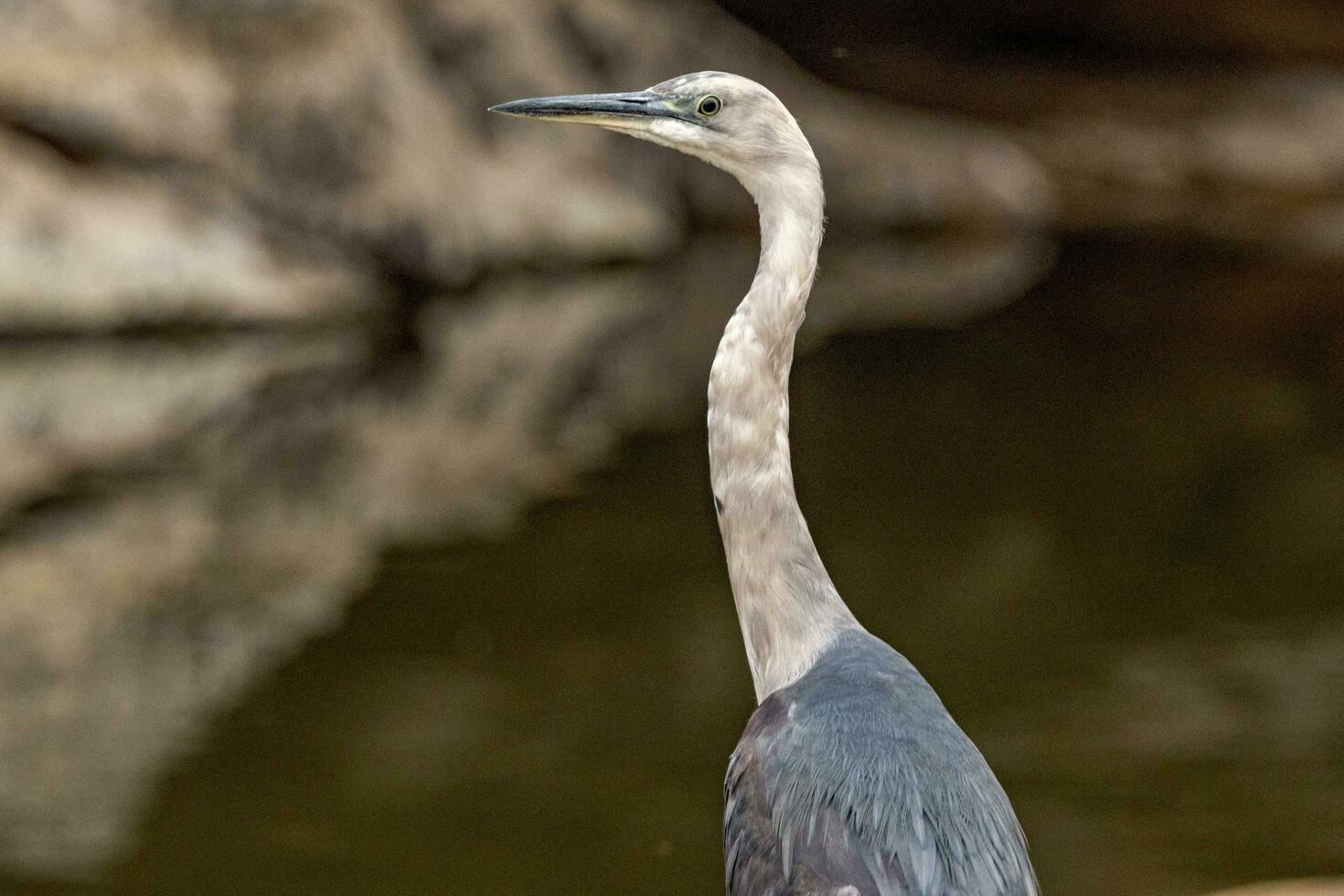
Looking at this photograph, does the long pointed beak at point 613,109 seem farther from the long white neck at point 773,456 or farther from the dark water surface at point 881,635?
the dark water surface at point 881,635

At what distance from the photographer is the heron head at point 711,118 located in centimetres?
244

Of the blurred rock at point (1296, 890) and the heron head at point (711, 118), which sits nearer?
the heron head at point (711, 118)

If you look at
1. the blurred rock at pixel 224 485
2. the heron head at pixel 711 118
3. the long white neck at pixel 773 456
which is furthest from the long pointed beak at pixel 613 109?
the blurred rock at pixel 224 485

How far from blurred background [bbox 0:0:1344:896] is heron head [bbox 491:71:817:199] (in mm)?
1365

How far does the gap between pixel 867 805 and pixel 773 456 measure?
1.91 ft

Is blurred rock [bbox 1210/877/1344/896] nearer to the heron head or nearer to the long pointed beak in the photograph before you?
the heron head

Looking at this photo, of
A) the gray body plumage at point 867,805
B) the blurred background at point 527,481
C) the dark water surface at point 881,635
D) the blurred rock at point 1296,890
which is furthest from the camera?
the blurred background at point 527,481

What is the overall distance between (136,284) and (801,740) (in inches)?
277

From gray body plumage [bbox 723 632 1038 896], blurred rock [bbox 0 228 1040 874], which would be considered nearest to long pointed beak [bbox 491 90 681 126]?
gray body plumage [bbox 723 632 1038 896]

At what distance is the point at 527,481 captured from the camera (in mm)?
5816

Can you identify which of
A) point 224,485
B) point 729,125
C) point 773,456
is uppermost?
point 729,125

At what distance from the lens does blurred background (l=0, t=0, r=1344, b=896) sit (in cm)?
340

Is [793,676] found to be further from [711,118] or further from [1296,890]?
[1296,890]

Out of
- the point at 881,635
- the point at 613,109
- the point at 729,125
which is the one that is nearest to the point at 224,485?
the point at 881,635
